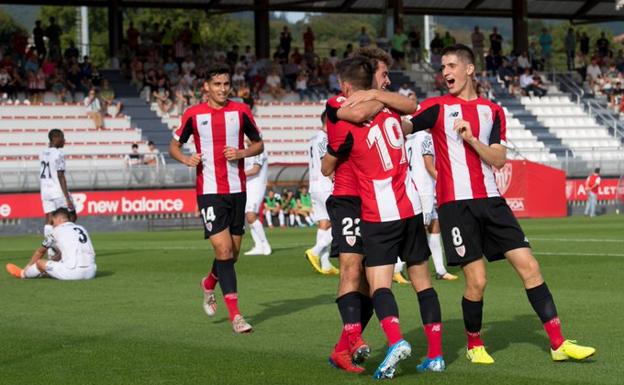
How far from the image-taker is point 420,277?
8.23 metres

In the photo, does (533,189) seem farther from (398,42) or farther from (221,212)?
(221,212)

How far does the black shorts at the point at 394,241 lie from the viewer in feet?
26.4

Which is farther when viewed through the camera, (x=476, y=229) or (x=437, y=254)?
(x=437, y=254)

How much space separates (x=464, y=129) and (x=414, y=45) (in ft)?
141

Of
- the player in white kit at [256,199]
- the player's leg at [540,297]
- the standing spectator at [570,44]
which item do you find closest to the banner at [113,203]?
the player in white kit at [256,199]

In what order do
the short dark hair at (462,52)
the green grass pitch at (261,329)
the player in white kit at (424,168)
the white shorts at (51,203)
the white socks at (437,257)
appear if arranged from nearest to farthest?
the green grass pitch at (261,329) < the short dark hair at (462,52) < the player in white kit at (424,168) < the white socks at (437,257) < the white shorts at (51,203)

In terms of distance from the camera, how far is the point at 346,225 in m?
8.52

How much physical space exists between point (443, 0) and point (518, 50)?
3.82 meters

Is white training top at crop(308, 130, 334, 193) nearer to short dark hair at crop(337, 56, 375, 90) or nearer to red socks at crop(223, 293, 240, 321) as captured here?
red socks at crop(223, 293, 240, 321)

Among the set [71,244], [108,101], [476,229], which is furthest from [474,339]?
[108,101]

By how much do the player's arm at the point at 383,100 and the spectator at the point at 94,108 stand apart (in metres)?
32.3

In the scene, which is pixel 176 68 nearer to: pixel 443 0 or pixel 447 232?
pixel 443 0

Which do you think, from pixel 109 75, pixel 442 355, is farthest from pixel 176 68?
pixel 442 355

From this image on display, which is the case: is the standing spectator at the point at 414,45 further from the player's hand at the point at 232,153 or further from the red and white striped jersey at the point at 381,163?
the red and white striped jersey at the point at 381,163
